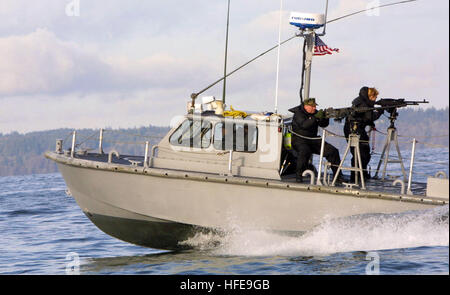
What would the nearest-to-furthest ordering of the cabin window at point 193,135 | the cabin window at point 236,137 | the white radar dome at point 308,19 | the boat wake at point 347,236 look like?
1. the boat wake at point 347,236
2. the cabin window at point 236,137
3. the cabin window at point 193,135
4. the white radar dome at point 308,19

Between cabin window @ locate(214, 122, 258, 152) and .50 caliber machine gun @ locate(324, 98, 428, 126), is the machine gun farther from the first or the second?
cabin window @ locate(214, 122, 258, 152)

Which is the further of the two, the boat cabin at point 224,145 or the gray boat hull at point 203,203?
the boat cabin at point 224,145

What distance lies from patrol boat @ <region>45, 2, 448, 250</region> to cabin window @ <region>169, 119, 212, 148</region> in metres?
0.02

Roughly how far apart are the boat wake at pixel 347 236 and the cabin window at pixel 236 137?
4.65 feet

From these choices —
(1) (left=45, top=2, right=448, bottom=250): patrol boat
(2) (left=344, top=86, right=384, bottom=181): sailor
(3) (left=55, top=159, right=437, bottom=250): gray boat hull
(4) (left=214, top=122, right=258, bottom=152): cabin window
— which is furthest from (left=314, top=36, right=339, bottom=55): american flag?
(3) (left=55, top=159, right=437, bottom=250): gray boat hull

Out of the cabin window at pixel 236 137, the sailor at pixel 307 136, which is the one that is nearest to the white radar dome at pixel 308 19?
the sailor at pixel 307 136

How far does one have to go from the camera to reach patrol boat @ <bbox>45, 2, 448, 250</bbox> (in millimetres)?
10619

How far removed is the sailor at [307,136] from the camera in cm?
1116

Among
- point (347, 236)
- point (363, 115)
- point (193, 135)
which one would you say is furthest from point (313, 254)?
point (193, 135)

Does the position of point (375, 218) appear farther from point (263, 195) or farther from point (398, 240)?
point (263, 195)

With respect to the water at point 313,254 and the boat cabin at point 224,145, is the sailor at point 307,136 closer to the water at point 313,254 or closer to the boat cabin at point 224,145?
the boat cabin at point 224,145

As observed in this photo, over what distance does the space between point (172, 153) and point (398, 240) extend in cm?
425
